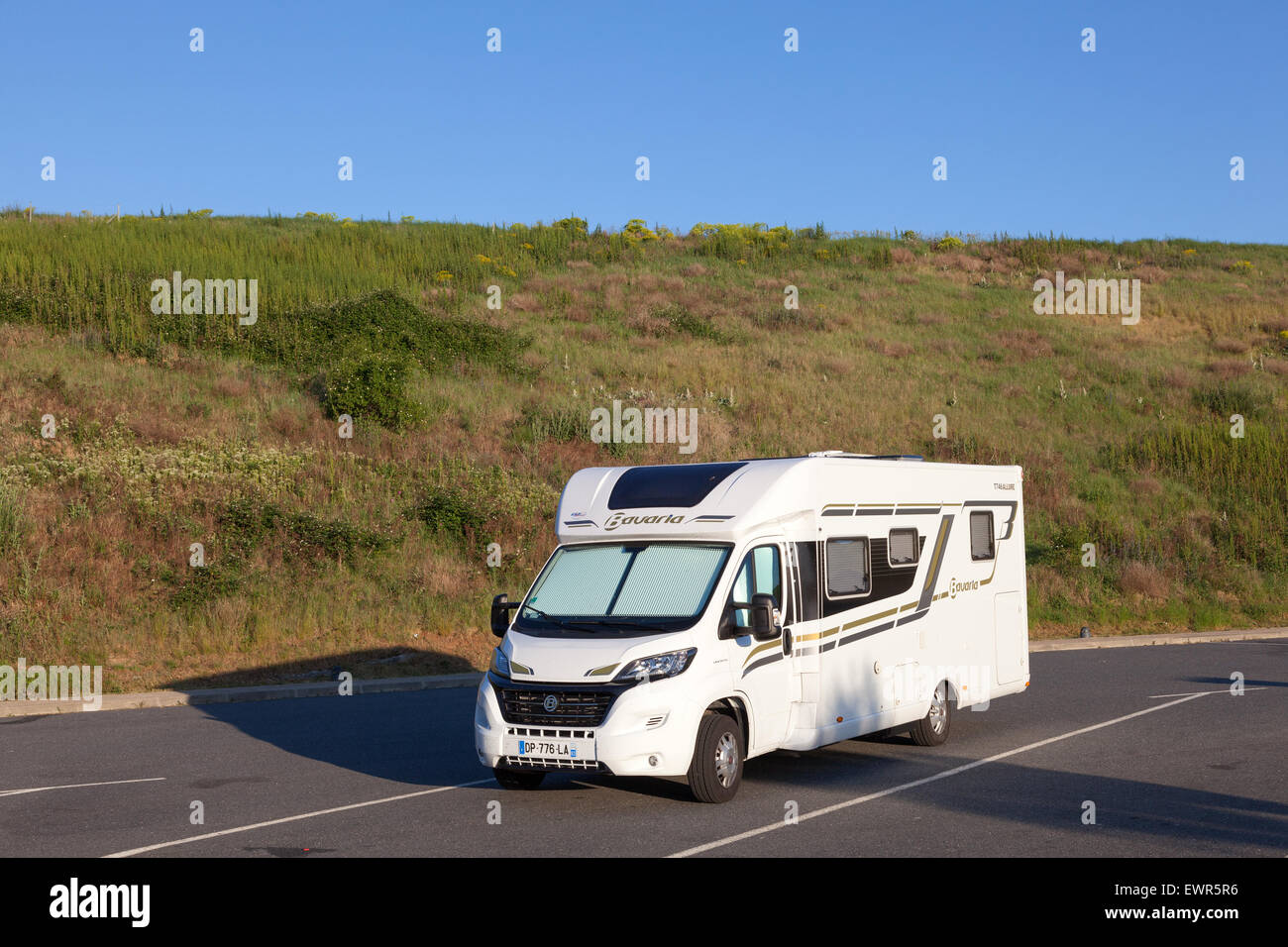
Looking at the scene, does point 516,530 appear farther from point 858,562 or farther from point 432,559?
point 858,562

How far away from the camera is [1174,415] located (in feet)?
141

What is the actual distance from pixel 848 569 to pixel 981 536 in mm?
3322

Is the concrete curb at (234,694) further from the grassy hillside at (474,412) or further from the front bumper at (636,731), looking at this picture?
the front bumper at (636,731)

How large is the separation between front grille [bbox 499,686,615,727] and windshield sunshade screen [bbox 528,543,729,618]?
3.04ft

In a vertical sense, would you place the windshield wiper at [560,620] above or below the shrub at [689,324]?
below

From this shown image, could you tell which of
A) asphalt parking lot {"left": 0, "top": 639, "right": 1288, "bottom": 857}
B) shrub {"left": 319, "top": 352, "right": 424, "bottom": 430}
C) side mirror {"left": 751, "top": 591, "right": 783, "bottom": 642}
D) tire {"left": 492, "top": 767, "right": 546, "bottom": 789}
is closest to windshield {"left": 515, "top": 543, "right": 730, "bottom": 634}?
side mirror {"left": 751, "top": 591, "right": 783, "bottom": 642}

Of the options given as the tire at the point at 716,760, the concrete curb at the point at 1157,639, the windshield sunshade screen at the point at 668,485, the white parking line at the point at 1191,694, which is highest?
the windshield sunshade screen at the point at 668,485

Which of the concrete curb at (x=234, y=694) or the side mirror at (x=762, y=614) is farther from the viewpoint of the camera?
the concrete curb at (x=234, y=694)

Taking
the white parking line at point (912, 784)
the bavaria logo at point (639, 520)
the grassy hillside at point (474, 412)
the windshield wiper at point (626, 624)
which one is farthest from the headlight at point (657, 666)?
the grassy hillside at point (474, 412)

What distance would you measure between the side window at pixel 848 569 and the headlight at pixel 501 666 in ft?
10.2

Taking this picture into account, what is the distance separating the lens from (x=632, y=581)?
10.3m

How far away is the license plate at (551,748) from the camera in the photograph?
9.20 metres

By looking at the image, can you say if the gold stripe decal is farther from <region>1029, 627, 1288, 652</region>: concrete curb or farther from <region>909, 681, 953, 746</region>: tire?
<region>1029, 627, 1288, 652</region>: concrete curb
